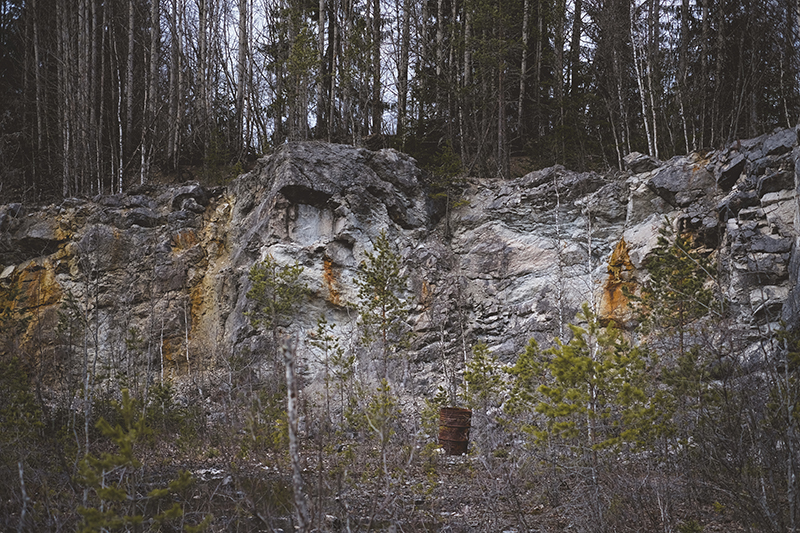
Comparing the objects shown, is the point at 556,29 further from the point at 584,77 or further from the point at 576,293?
the point at 576,293

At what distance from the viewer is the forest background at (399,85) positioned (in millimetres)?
17578

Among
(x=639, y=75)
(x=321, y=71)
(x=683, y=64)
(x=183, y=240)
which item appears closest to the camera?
(x=183, y=240)

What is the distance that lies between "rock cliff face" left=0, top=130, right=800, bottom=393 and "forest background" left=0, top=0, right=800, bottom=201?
2058 millimetres

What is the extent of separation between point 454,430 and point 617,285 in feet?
20.5

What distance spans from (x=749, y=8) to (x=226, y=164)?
17889 mm

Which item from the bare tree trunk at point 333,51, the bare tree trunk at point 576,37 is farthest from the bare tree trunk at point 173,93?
the bare tree trunk at point 576,37

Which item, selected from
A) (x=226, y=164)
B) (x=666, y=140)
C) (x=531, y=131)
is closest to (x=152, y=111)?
(x=226, y=164)

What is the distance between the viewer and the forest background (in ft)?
57.7

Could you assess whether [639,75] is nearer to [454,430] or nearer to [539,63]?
[539,63]

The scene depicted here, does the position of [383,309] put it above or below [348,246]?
below

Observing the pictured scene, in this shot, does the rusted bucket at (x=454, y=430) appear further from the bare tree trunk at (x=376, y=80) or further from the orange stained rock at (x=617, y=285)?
the bare tree trunk at (x=376, y=80)

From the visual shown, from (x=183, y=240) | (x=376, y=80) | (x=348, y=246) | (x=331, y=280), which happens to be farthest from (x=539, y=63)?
(x=183, y=240)

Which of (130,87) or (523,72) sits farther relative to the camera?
(523,72)

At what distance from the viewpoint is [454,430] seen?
33.0 ft
